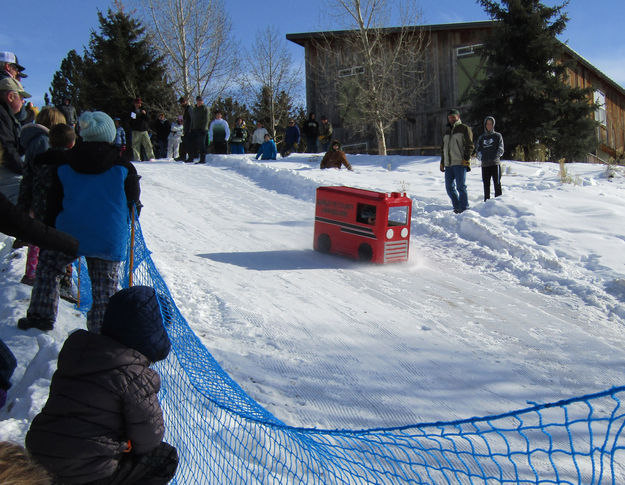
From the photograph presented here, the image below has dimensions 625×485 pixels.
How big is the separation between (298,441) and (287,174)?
10.8m

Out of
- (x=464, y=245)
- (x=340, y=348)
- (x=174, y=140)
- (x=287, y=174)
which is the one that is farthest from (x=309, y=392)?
(x=174, y=140)

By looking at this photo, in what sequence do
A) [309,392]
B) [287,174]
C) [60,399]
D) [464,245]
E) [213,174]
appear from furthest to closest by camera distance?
[213,174], [287,174], [464,245], [309,392], [60,399]

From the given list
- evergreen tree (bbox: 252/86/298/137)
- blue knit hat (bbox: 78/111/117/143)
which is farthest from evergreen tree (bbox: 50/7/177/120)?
blue knit hat (bbox: 78/111/117/143)

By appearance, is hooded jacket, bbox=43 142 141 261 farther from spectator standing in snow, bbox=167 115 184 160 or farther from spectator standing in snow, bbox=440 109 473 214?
spectator standing in snow, bbox=167 115 184 160

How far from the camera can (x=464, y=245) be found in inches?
307

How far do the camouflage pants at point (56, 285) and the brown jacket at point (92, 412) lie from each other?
5.85ft

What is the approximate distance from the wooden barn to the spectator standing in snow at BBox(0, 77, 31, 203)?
1797 cm

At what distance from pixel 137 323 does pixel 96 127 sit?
2088mm

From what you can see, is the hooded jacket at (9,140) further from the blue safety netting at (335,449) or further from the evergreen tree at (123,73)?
the evergreen tree at (123,73)

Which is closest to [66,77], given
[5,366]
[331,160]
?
[331,160]

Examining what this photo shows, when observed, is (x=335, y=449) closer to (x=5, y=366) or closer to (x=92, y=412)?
(x=92, y=412)

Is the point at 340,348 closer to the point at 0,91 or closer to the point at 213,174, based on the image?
the point at 0,91

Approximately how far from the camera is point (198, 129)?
658 inches

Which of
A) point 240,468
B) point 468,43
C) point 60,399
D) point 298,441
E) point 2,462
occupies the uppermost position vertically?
point 468,43
